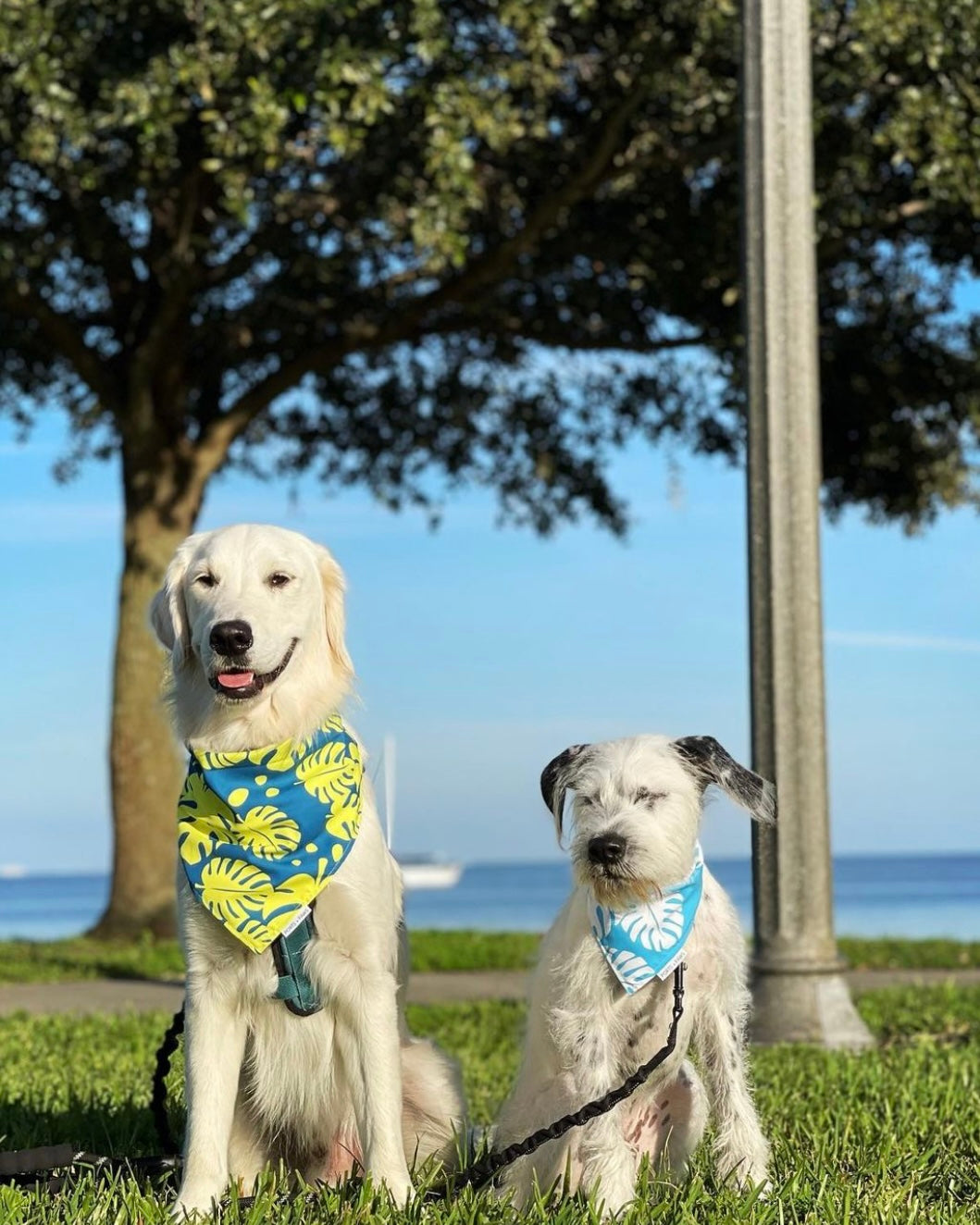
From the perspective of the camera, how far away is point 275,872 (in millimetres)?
4090

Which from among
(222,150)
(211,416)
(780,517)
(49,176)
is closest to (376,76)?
(222,150)

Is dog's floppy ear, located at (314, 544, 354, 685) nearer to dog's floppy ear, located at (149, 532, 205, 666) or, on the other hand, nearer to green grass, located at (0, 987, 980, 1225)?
dog's floppy ear, located at (149, 532, 205, 666)

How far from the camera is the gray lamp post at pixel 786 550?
24.5 feet

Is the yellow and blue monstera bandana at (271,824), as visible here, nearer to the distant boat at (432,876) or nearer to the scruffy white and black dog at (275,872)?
the scruffy white and black dog at (275,872)

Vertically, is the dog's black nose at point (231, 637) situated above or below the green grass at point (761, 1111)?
above

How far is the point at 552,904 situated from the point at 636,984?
6484cm

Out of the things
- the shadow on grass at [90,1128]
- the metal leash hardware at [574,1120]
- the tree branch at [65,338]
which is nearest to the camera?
the metal leash hardware at [574,1120]

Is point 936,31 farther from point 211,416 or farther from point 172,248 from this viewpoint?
point 211,416

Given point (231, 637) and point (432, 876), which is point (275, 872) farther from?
Answer: point (432, 876)

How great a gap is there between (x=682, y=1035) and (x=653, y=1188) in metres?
0.44

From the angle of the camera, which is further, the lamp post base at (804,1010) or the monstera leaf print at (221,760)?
the lamp post base at (804,1010)

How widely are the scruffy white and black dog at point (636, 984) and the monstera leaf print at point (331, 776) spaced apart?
0.54 metres

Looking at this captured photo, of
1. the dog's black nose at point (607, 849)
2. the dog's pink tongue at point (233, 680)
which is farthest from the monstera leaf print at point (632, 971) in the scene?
the dog's pink tongue at point (233, 680)

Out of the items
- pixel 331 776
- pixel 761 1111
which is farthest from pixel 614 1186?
pixel 761 1111
